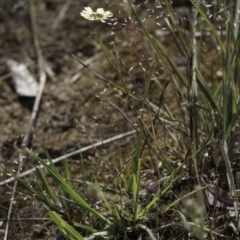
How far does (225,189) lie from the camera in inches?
65.4

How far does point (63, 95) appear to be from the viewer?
2.39m

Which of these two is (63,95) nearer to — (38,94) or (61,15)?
(38,94)

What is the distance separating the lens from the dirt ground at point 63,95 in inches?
73.7

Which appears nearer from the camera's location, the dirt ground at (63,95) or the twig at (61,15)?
the dirt ground at (63,95)

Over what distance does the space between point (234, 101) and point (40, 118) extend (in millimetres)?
922

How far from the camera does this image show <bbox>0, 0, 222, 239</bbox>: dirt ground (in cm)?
187

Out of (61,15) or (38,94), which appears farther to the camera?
(61,15)

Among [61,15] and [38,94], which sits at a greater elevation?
[61,15]

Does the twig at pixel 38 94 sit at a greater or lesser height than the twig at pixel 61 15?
lesser

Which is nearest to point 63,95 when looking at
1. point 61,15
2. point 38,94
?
point 38,94

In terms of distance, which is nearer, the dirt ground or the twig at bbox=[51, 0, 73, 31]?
the dirt ground

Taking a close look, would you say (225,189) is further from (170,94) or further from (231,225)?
(170,94)

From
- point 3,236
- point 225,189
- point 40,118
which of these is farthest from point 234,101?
point 40,118

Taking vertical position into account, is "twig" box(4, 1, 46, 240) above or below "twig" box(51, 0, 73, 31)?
below
